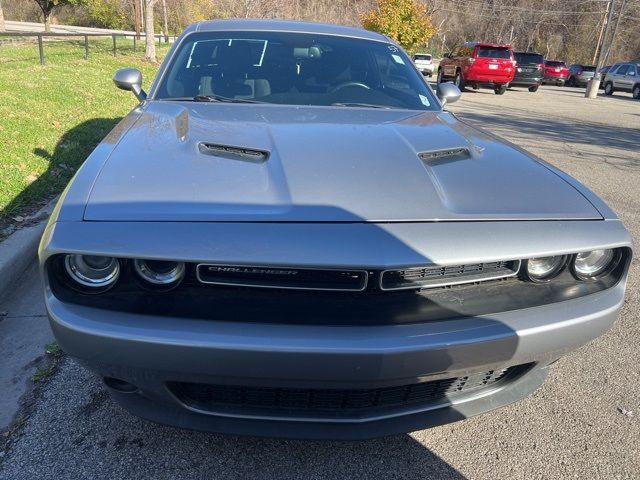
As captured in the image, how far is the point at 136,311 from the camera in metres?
1.58

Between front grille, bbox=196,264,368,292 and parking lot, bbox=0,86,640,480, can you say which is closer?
front grille, bbox=196,264,368,292

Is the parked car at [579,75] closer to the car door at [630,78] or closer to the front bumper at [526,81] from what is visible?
the car door at [630,78]

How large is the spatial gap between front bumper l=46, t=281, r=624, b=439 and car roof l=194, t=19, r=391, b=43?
2.44m

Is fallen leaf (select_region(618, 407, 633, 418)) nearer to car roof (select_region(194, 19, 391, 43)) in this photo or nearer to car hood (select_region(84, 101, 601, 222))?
car hood (select_region(84, 101, 601, 222))

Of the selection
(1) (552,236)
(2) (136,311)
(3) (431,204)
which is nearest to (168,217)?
(2) (136,311)

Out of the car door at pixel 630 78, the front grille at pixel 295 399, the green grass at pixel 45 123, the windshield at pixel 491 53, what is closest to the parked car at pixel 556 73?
the car door at pixel 630 78

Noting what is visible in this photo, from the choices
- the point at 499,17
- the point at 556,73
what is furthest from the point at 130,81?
the point at 499,17

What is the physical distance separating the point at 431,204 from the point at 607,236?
620mm

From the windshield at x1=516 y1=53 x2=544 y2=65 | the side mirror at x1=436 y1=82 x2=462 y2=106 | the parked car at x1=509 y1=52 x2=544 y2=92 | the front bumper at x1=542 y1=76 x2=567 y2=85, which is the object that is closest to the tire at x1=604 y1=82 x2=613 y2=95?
the windshield at x1=516 y1=53 x2=544 y2=65

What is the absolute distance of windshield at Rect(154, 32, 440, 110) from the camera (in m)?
2.96

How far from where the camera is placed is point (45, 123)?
21.2 feet

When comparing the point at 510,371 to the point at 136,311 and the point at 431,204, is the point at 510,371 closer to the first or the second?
the point at 431,204

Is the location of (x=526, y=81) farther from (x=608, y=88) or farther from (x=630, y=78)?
(x=608, y=88)

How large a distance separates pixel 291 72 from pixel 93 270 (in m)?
1.92
